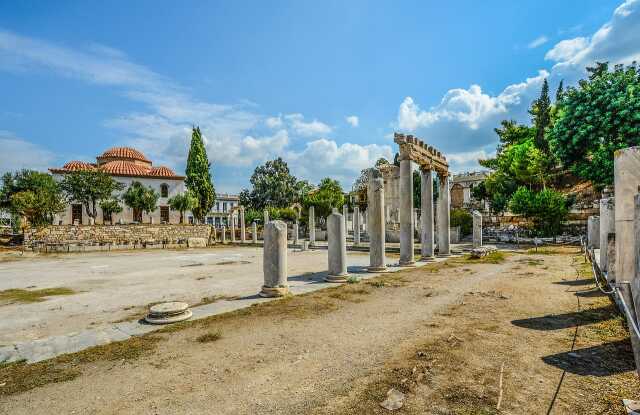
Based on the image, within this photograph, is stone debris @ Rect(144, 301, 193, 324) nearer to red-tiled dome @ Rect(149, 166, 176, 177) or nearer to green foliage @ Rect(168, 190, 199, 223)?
green foliage @ Rect(168, 190, 199, 223)

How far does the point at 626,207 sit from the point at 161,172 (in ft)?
180

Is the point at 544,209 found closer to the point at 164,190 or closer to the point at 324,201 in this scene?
the point at 324,201

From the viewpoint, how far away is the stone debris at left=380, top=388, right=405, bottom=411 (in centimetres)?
325

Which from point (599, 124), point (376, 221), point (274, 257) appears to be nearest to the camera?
point (274, 257)

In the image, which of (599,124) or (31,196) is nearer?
(599,124)

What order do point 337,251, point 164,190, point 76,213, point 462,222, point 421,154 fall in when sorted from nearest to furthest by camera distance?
point 337,251
point 421,154
point 462,222
point 76,213
point 164,190

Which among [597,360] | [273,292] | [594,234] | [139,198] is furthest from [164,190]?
[597,360]

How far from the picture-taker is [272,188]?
5825 centimetres

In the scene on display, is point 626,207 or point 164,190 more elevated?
point 164,190

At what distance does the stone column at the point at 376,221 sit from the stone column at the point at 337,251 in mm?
1480

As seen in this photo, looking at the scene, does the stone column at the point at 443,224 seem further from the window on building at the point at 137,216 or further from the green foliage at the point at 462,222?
the window on building at the point at 137,216

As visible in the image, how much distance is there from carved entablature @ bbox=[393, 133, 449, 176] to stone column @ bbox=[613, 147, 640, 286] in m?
7.52

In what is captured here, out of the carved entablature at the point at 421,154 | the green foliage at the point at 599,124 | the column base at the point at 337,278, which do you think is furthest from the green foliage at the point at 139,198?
the green foliage at the point at 599,124

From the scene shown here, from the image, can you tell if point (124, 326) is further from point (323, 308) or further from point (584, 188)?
point (584, 188)
